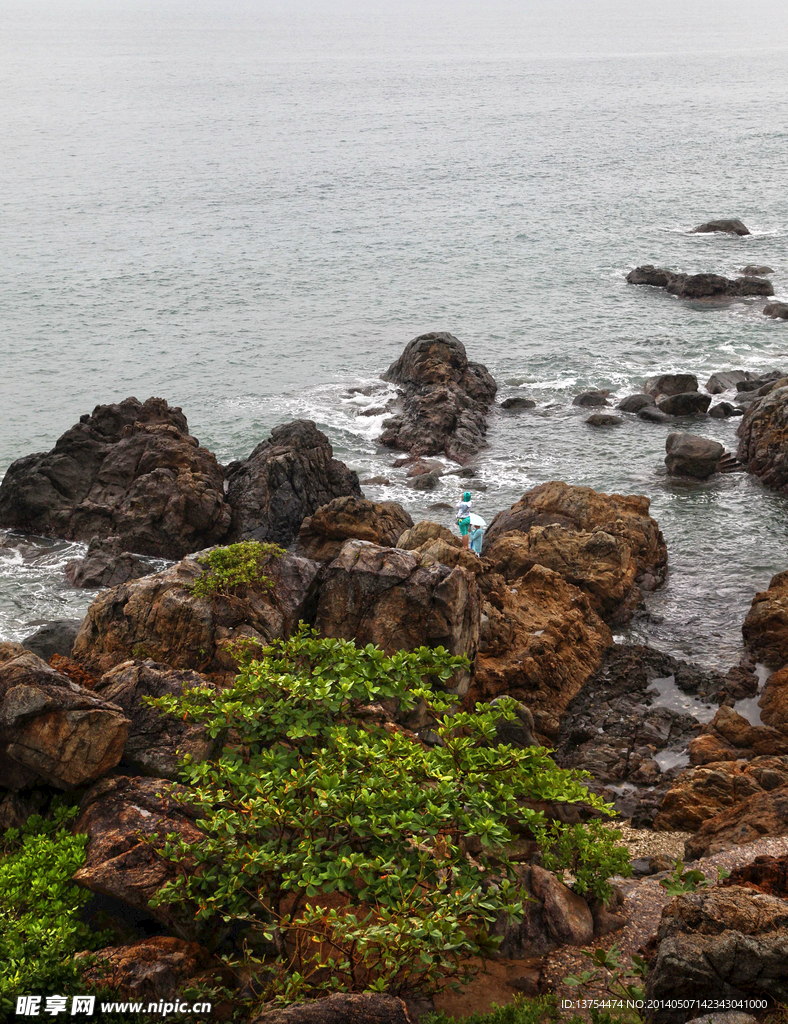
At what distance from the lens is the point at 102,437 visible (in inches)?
1500

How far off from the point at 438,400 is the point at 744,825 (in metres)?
31.0

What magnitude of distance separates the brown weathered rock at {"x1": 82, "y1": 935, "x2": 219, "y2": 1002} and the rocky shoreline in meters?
0.04

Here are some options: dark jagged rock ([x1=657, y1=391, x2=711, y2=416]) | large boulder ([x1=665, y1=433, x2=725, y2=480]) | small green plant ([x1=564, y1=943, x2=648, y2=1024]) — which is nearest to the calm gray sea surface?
large boulder ([x1=665, y1=433, x2=725, y2=480])

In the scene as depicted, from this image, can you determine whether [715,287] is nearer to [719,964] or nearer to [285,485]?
[285,485]

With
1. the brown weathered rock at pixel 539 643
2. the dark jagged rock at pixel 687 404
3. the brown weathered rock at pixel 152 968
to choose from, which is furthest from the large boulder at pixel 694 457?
the brown weathered rock at pixel 152 968

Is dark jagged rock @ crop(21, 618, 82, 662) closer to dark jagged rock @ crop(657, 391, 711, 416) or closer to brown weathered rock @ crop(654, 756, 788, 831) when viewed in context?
brown weathered rock @ crop(654, 756, 788, 831)

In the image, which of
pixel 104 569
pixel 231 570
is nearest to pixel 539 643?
pixel 231 570

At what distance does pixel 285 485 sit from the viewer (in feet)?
115

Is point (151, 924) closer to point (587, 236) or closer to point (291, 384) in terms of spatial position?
point (291, 384)

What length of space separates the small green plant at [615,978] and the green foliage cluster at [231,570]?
10.8 m

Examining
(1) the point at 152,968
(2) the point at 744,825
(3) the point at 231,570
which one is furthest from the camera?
(3) the point at 231,570

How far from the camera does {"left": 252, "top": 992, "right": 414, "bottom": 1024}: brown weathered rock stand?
9.70 metres

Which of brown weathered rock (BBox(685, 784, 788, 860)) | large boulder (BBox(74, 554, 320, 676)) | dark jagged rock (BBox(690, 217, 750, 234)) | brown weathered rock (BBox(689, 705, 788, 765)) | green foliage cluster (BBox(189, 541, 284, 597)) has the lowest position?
brown weathered rock (BBox(689, 705, 788, 765))

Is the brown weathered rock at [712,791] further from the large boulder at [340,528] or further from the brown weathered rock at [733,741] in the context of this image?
the large boulder at [340,528]
